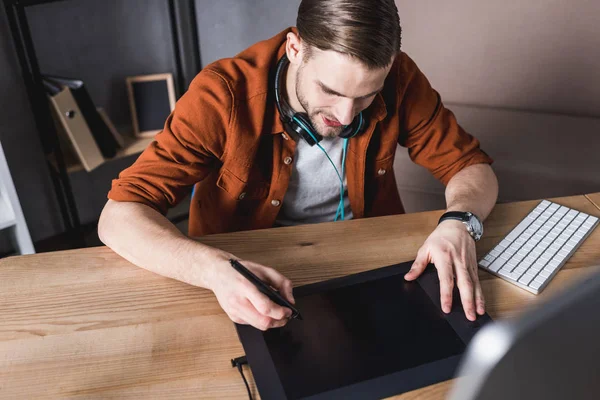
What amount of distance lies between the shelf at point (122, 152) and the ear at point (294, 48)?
117 centimetres

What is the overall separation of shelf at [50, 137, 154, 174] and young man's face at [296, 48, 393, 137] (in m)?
1.18

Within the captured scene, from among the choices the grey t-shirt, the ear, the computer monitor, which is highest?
the computer monitor

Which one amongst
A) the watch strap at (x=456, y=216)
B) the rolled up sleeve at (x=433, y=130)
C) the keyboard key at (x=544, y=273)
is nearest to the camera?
the keyboard key at (x=544, y=273)

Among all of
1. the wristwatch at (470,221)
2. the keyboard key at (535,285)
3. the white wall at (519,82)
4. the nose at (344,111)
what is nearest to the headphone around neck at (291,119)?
the nose at (344,111)

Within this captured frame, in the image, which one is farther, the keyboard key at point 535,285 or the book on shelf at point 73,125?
the book on shelf at point 73,125

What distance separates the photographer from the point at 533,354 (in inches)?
13.5

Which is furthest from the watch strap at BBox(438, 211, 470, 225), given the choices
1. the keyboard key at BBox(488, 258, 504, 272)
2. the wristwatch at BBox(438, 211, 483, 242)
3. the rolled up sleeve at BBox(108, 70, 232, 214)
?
the rolled up sleeve at BBox(108, 70, 232, 214)

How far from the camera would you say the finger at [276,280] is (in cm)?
91

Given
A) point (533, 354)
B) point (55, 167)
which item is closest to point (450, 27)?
point (55, 167)

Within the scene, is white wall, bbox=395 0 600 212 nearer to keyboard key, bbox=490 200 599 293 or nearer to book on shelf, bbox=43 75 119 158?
keyboard key, bbox=490 200 599 293

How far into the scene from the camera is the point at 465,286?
3.11ft

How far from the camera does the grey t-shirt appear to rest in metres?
1.35

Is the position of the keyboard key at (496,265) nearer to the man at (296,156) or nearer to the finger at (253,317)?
the man at (296,156)

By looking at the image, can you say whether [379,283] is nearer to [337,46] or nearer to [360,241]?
[360,241]
